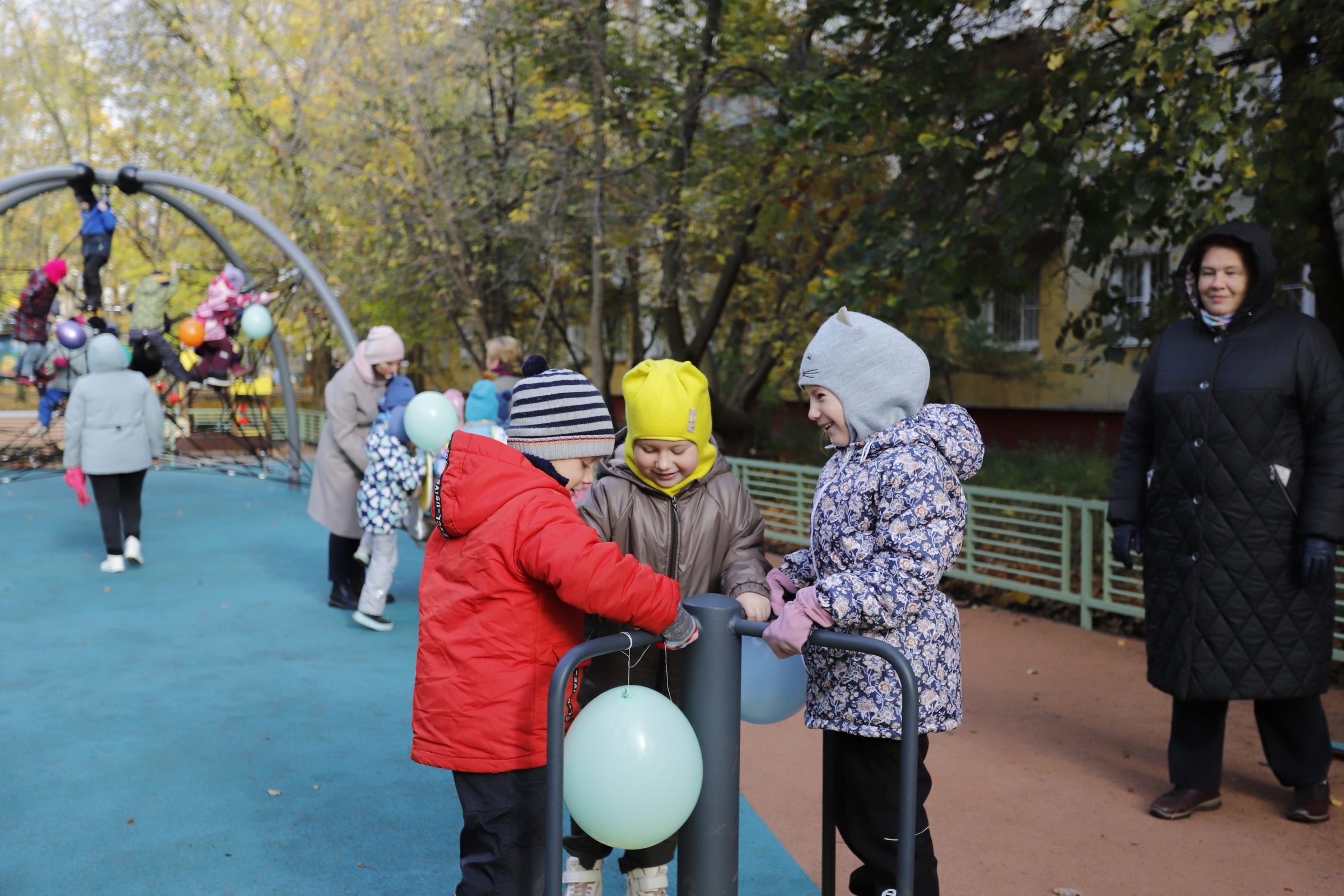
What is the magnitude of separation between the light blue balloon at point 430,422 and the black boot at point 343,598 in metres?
1.50

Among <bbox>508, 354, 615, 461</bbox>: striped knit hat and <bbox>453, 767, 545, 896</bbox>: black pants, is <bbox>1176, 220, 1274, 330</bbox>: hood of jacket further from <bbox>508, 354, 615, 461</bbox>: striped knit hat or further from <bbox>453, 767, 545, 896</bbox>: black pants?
<bbox>453, 767, 545, 896</bbox>: black pants

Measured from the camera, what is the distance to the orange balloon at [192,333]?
1182cm

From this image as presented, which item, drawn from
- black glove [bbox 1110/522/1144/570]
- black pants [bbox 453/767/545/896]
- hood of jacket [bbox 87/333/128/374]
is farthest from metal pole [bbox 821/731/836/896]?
hood of jacket [bbox 87/333/128/374]

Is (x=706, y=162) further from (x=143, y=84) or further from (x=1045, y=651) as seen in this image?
(x=143, y=84)

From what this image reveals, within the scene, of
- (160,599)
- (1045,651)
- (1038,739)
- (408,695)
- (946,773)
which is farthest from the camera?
(160,599)

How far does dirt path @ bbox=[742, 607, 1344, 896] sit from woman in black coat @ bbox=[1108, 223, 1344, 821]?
0.24 m

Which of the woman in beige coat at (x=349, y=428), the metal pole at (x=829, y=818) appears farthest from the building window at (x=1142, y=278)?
the metal pole at (x=829, y=818)

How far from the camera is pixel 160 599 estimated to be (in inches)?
A: 306

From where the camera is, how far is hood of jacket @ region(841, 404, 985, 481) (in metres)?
2.55

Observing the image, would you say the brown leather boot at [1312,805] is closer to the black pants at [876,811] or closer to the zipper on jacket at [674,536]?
the black pants at [876,811]

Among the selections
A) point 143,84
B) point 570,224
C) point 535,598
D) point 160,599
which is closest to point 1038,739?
point 535,598

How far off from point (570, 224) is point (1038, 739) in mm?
9681

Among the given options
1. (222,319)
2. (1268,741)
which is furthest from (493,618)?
(222,319)

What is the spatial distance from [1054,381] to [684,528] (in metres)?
15.6
